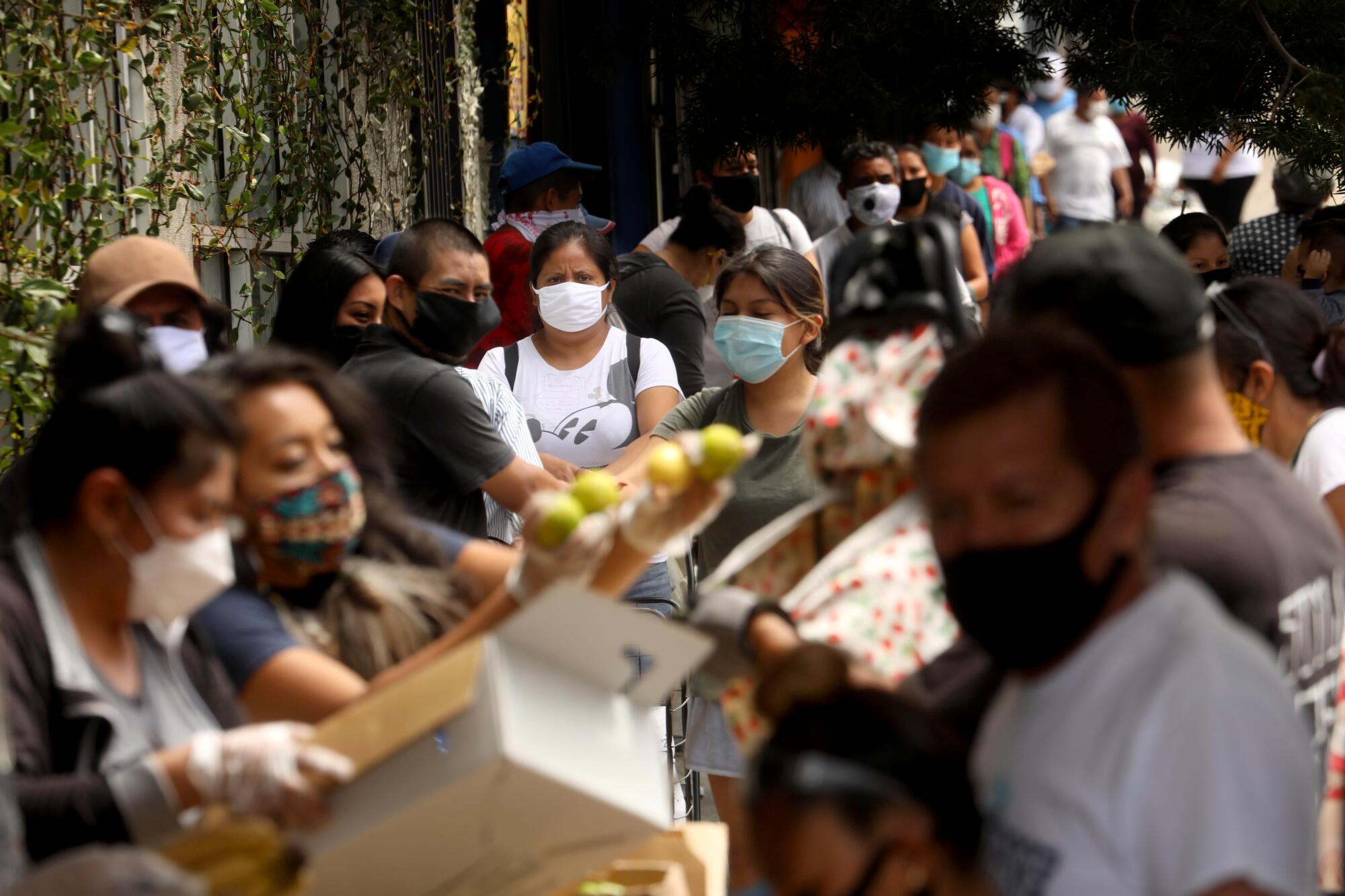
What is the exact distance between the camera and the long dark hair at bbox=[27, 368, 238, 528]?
212 cm

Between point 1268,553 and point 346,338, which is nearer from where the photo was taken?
point 1268,553

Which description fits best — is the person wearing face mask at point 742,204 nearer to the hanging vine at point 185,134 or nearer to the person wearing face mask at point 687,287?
the person wearing face mask at point 687,287

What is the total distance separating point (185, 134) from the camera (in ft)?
17.3

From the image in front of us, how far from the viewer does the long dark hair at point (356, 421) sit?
258 cm

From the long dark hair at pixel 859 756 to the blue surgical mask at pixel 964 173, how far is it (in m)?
8.63

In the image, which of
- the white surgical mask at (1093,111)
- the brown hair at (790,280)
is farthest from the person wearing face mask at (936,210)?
the white surgical mask at (1093,111)

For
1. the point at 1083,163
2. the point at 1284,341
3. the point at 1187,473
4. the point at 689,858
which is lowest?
the point at 689,858

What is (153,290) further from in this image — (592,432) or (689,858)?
(592,432)

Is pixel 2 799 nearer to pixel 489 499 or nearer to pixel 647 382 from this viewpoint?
pixel 489 499

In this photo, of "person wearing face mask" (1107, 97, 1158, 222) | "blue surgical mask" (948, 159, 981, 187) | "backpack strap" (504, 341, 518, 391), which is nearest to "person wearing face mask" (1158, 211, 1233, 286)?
"backpack strap" (504, 341, 518, 391)

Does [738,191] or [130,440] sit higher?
[738,191]

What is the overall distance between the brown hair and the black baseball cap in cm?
243

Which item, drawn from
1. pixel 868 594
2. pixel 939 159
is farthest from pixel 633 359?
pixel 939 159

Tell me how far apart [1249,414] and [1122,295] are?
198cm
